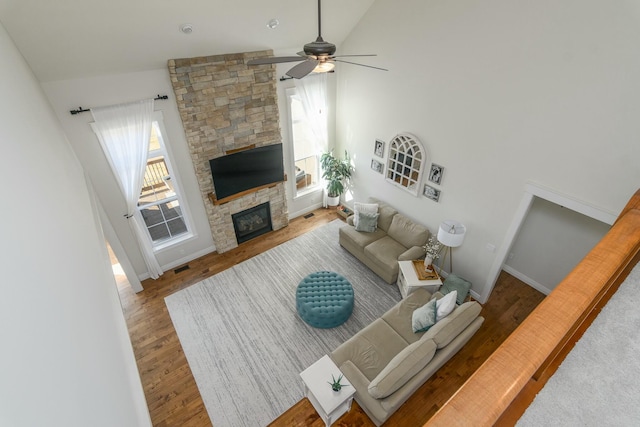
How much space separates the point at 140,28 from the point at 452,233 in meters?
4.88

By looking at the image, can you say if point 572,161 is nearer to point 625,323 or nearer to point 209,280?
point 625,323

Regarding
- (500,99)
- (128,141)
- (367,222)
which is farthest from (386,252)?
(128,141)

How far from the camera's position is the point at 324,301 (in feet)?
15.1

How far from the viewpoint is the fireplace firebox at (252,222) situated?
20.4ft

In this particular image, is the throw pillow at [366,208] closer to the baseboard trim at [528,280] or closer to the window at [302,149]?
the window at [302,149]

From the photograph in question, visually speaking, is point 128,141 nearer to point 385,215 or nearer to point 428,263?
point 385,215

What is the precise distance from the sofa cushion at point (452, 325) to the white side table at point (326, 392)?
1120 millimetres

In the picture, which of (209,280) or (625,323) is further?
(209,280)

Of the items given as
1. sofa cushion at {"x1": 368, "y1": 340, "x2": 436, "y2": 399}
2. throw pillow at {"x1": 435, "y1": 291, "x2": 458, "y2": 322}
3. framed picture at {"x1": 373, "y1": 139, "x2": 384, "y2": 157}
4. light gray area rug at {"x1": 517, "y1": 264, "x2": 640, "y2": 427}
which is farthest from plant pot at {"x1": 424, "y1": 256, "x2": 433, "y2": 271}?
light gray area rug at {"x1": 517, "y1": 264, "x2": 640, "y2": 427}

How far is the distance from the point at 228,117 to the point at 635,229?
5.17 metres

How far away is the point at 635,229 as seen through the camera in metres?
1.22

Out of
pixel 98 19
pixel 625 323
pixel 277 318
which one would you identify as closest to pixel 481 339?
pixel 277 318

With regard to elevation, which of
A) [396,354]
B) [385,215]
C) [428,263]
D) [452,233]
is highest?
[452,233]

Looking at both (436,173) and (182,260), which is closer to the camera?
(436,173)
